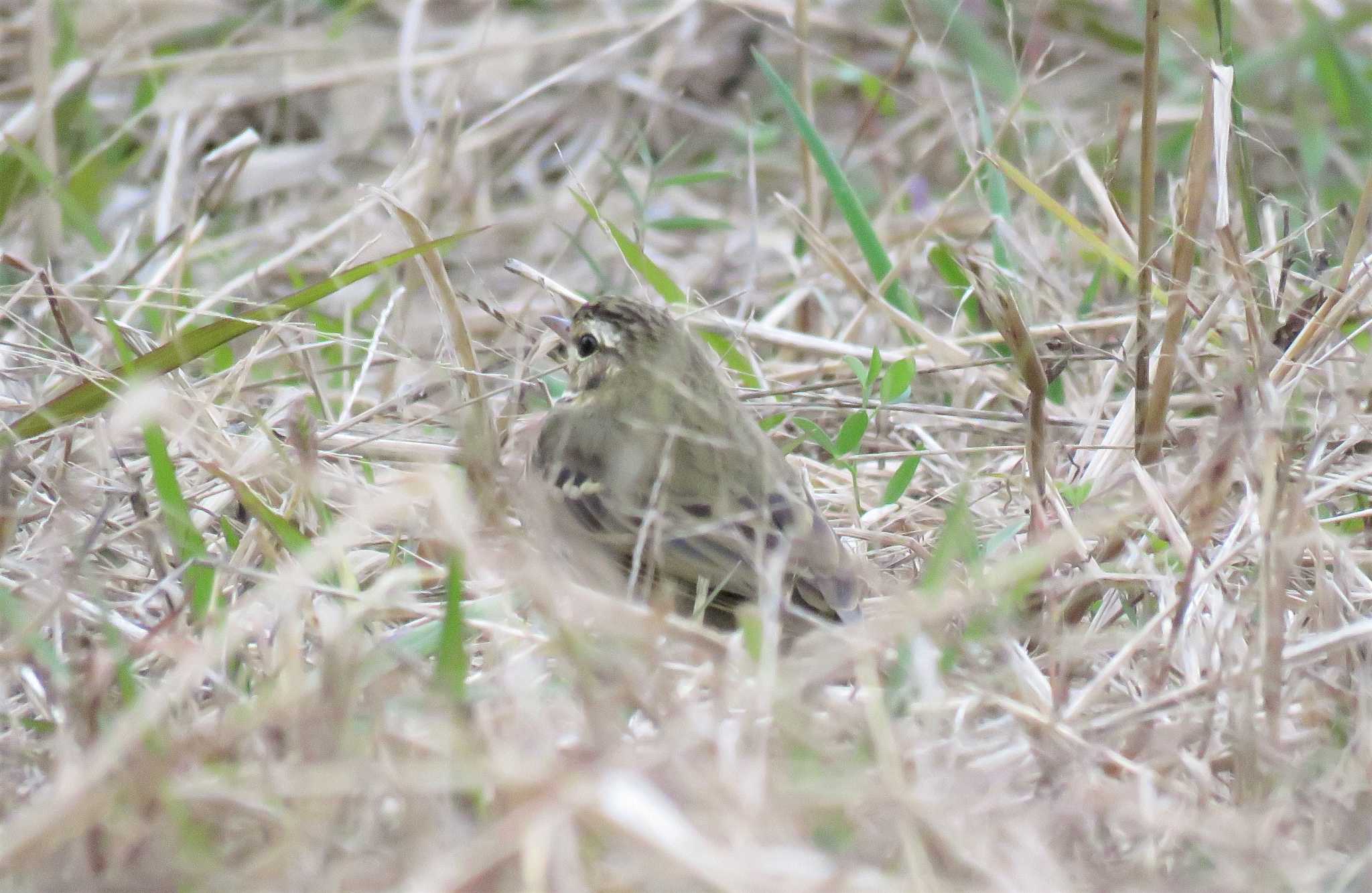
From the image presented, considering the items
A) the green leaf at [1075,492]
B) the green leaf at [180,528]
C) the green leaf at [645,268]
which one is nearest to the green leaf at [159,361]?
the green leaf at [180,528]

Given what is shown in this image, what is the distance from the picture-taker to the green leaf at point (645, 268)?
3.80 metres

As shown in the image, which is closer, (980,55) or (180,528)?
(180,528)

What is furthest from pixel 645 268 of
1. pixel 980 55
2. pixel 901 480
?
pixel 980 55

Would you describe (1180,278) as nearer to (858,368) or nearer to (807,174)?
(858,368)

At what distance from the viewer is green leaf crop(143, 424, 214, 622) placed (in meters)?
2.68

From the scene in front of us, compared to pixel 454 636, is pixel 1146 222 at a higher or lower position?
higher

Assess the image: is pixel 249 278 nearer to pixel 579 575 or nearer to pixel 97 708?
pixel 579 575

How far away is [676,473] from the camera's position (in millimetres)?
3287

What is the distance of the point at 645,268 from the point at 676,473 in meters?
0.85

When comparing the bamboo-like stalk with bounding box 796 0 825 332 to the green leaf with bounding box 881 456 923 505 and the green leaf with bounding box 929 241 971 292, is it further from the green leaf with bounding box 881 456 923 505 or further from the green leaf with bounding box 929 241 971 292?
the green leaf with bounding box 881 456 923 505

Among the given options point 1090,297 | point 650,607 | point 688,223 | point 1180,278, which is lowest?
point 1090,297

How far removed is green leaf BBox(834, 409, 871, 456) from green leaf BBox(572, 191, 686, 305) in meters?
0.75

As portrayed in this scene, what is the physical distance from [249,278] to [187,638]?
171 cm

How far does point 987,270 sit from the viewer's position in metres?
3.10
